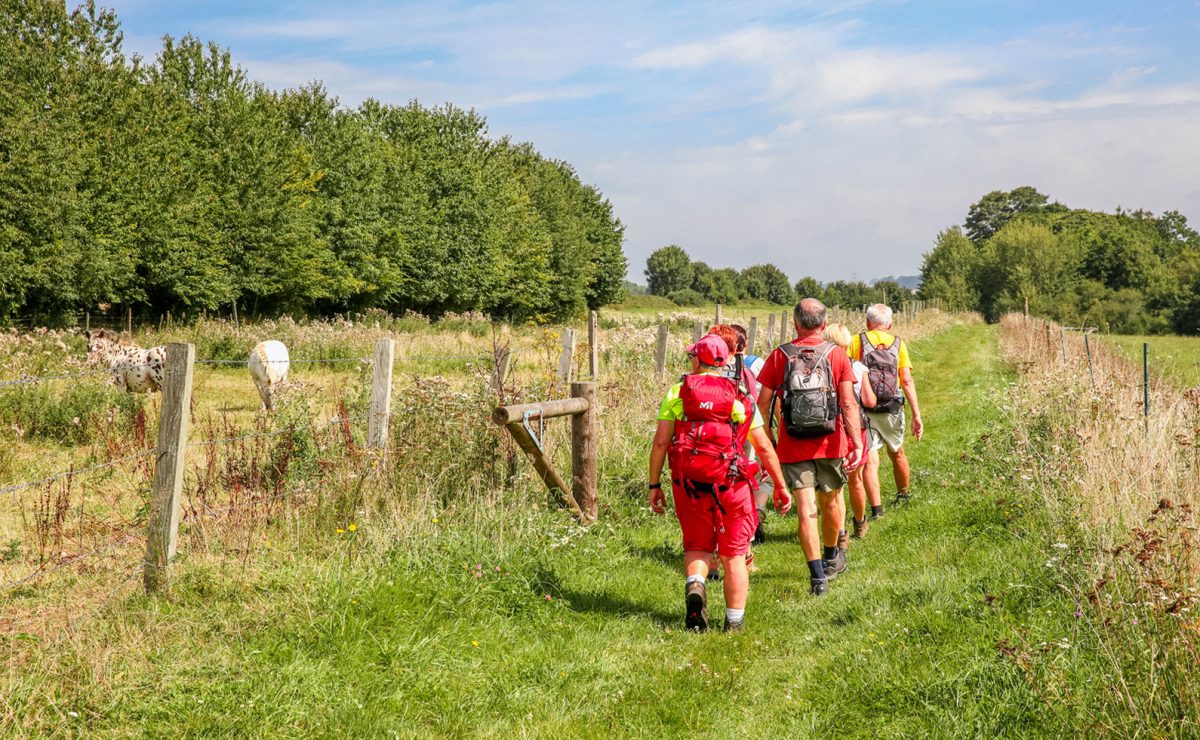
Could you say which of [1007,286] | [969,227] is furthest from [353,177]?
[969,227]

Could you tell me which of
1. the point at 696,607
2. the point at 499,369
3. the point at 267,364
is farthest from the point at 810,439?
the point at 267,364

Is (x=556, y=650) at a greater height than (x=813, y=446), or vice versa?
(x=813, y=446)

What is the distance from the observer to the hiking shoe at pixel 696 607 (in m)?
5.69

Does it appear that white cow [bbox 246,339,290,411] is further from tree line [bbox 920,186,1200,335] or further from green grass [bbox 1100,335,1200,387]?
A: tree line [bbox 920,186,1200,335]

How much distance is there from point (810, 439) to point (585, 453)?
2039 mm

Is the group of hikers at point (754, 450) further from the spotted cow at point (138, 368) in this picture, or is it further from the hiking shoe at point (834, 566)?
the spotted cow at point (138, 368)

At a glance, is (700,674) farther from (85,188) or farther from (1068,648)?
(85,188)

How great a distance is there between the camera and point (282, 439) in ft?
24.3

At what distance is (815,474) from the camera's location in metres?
6.55

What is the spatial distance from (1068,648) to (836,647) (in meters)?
1.41

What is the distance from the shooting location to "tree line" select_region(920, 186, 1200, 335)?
2613 inches

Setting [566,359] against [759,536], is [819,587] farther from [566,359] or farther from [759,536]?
[566,359]

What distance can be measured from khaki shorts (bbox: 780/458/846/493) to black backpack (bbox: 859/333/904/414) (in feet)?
6.77

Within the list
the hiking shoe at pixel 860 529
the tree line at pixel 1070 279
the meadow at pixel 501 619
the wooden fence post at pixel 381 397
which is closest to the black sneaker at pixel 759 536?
the meadow at pixel 501 619
